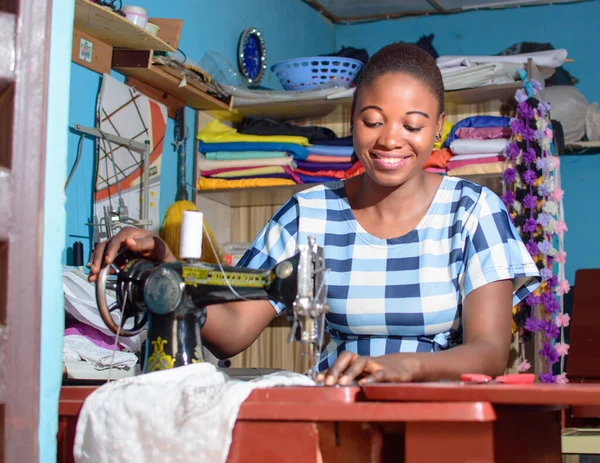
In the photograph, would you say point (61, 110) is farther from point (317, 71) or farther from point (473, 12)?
point (473, 12)

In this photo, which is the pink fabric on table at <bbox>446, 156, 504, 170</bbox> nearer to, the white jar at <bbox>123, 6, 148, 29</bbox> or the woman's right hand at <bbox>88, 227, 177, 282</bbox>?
the white jar at <bbox>123, 6, 148, 29</bbox>

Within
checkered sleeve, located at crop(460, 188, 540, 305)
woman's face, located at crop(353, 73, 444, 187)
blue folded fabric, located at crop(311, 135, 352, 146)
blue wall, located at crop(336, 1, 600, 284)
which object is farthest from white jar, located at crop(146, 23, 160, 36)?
blue wall, located at crop(336, 1, 600, 284)

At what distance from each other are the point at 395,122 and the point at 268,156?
6.99 feet

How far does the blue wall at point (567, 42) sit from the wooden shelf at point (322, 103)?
1213mm

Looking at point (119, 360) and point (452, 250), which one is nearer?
point (452, 250)

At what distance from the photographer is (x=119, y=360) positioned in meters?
2.07

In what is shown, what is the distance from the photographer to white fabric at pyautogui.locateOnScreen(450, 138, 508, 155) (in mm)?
3531

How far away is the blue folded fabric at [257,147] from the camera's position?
371 centimetres

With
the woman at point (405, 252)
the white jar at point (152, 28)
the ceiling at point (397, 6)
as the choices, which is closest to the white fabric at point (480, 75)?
the ceiling at point (397, 6)

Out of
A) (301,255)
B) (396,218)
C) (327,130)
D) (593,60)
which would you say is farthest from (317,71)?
(301,255)

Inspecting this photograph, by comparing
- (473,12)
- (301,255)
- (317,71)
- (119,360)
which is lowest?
(119,360)

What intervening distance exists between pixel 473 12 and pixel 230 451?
4.32 metres

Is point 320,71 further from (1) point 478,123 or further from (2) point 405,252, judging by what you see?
(2) point 405,252

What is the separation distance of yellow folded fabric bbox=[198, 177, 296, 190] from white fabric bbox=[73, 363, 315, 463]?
2.55m
